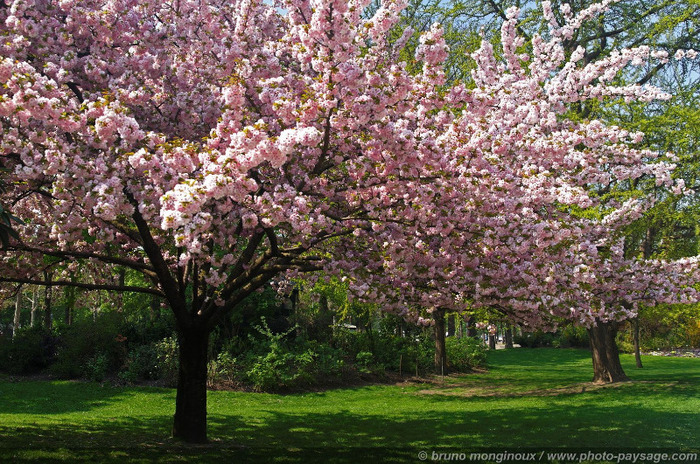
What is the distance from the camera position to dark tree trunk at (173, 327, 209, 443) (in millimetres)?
9969

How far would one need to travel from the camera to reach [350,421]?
13.5m

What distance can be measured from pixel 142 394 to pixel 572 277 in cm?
1266

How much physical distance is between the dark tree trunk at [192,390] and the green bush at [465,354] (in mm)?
19905

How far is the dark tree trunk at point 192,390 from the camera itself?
9969mm

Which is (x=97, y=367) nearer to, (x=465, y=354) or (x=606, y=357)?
(x=606, y=357)

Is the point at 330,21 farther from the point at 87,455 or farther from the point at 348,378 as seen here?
the point at 348,378

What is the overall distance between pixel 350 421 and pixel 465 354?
57.8ft

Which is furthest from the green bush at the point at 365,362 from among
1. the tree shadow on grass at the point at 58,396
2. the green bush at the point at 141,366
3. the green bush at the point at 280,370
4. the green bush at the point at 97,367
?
the green bush at the point at 97,367

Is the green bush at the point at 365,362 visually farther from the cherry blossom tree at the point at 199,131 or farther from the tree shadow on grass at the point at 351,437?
the cherry blossom tree at the point at 199,131

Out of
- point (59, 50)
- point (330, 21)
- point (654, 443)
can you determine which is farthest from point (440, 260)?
point (59, 50)

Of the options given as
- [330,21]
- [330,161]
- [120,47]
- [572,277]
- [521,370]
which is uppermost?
[120,47]

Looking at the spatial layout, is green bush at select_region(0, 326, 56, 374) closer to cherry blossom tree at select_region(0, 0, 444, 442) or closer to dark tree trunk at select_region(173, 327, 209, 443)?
cherry blossom tree at select_region(0, 0, 444, 442)

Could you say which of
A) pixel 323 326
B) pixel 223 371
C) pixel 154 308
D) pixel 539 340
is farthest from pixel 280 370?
pixel 539 340

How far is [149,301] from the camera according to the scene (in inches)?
978
